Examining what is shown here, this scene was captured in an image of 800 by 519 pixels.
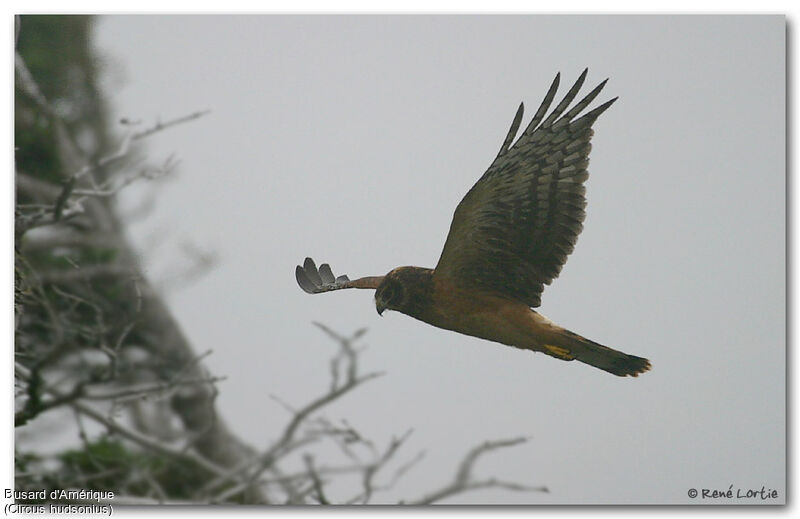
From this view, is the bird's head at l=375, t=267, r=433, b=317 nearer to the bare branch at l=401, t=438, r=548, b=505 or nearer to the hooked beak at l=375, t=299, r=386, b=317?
the hooked beak at l=375, t=299, r=386, b=317

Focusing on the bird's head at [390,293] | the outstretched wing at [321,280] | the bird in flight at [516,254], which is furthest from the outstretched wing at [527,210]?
the outstretched wing at [321,280]

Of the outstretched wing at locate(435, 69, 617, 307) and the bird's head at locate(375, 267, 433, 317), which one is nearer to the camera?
the outstretched wing at locate(435, 69, 617, 307)

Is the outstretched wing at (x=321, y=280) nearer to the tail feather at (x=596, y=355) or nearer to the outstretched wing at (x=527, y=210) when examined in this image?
the outstretched wing at (x=527, y=210)

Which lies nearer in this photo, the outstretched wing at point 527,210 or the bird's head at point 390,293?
the outstretched wing at point 527,210

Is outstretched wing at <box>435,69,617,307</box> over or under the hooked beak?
over

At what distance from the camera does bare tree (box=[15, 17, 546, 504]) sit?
236 centimetres

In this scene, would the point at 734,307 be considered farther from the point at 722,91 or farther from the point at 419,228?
the point at 419,228

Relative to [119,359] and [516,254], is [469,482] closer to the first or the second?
[516,254]

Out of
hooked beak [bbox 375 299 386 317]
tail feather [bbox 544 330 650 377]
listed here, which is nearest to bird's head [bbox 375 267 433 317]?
hooked beak [bbox 375 299 386 317]

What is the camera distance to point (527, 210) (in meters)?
2.23

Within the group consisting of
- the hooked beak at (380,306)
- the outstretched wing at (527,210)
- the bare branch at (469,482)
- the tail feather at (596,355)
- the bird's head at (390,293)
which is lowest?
the bare branch at (469,482)

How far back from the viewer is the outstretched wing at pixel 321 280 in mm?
2410

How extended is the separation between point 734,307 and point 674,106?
1.89ft

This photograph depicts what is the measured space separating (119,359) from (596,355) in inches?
51.2
